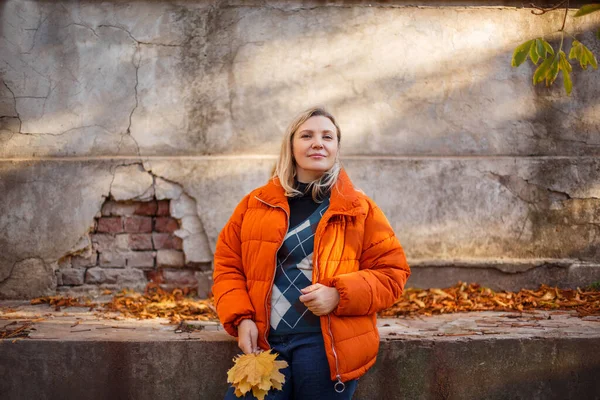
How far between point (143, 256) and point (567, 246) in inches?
127

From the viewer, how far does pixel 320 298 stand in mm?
2248

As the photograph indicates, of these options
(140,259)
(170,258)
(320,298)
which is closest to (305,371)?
(320,298)

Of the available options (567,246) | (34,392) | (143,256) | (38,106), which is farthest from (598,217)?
(38,106)

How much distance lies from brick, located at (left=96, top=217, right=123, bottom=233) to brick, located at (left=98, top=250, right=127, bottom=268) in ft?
0.54

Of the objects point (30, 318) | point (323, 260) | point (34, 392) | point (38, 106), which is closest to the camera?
point (323, 260)

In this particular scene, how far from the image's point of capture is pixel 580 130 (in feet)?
13.9

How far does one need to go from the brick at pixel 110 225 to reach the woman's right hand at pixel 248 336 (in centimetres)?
209

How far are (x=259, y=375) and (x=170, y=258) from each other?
2107 mm

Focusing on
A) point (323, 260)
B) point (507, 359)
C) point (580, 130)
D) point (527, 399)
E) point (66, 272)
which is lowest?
point (527, 399)

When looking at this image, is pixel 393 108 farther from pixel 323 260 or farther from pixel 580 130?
pixel 323 260

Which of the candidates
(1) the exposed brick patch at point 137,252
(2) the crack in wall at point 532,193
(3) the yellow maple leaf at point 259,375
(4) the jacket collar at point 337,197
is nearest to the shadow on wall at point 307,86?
(2) the crack in wall at point 532,193

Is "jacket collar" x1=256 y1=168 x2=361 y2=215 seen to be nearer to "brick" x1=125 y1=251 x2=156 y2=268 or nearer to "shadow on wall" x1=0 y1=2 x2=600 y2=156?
"shadow on wall" x1=0 y1=2 x2=600 y2=156

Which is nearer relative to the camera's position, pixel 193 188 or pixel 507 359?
pixel 507 359

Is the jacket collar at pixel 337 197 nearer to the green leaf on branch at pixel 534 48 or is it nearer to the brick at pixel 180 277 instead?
the green leaf on branch at pixel 534 48
